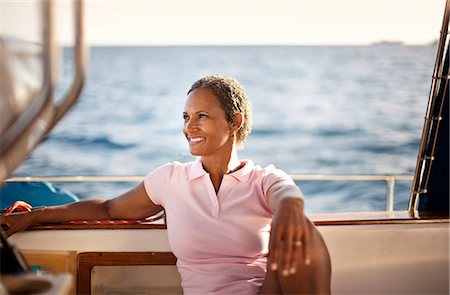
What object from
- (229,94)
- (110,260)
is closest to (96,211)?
(110,260)

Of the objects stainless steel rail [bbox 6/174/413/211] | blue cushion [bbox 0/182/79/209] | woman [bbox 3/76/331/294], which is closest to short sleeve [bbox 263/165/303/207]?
woman [bbox 3/76/331/294]

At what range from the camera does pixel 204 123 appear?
7.24ft

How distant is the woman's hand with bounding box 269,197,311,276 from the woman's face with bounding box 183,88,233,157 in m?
0.43

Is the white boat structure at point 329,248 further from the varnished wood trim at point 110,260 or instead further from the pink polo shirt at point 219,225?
the pink polo shirt at point 219,225

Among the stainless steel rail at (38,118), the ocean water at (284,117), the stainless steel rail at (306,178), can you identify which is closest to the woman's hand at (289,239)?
the stainless steel rail at (38,118)

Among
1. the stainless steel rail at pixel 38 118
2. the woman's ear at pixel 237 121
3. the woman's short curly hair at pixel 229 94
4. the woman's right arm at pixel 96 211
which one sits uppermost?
the stainless steel rail at pixel 38 118

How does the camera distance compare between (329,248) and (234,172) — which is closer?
(234,172)

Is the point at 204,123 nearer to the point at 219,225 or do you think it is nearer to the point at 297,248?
the point at 219,225

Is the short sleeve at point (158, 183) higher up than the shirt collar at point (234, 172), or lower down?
lower down

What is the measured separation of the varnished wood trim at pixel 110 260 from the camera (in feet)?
7.70

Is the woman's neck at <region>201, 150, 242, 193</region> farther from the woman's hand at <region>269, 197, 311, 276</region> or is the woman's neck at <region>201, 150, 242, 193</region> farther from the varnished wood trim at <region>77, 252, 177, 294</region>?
the woman's hand at <region>269, 197, 311, 276</region>

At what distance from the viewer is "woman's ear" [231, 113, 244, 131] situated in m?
2.28

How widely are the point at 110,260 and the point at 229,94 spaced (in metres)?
0.66

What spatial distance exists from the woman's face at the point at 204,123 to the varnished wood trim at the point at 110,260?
0.39m
